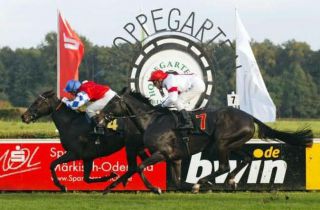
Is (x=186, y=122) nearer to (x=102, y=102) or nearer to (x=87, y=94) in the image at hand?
(x=102, y=102)

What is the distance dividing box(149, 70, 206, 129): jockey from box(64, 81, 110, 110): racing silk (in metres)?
0.84

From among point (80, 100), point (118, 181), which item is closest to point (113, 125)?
point (80, 100)

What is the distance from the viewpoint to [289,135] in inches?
504

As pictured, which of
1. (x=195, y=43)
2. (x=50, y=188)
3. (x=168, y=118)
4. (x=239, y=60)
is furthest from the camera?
(x=239, y=60)

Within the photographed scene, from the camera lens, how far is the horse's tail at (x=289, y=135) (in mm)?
12695

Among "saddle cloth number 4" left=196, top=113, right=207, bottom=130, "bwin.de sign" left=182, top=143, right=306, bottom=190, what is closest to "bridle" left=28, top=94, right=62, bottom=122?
"saddle cloth number 4" left=196, top=113, right=207, bottom=130

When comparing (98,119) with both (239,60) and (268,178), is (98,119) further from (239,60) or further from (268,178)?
(239,60)

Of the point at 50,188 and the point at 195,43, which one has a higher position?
the point at 195,43

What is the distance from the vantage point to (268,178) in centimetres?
1423

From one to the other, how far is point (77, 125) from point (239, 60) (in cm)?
734

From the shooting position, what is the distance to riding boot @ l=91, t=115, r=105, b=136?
12125mm

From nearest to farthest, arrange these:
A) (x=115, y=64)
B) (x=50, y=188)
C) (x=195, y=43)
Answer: (x=50, y=188) < (x=195, y=43) < (x=115, y=64)

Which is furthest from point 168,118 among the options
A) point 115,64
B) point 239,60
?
point 115,64

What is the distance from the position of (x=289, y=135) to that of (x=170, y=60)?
4.86 metres
